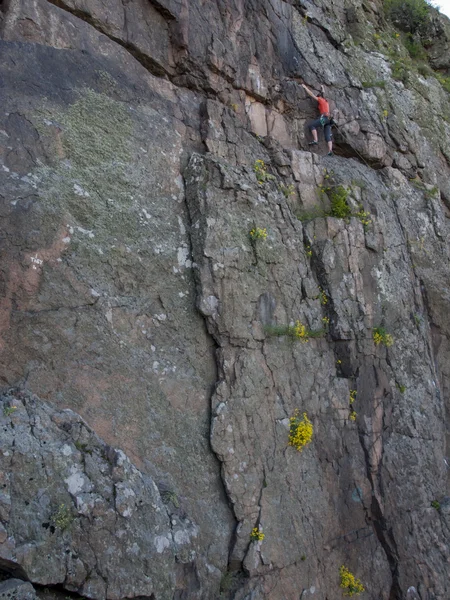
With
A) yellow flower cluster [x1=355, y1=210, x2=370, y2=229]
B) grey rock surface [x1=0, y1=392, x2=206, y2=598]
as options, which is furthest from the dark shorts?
grey rock surface [x1=0, y1=392, x2=206, y2=598]

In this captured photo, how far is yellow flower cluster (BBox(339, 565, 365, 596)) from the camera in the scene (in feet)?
23.2

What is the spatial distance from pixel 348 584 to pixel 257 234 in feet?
16.4

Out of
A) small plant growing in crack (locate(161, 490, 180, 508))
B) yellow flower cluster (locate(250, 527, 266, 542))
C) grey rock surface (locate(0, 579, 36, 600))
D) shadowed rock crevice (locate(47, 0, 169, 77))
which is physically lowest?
grey rock surface (locate(0, 579, 36, 600))

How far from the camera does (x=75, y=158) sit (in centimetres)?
672

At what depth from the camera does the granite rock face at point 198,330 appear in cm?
527

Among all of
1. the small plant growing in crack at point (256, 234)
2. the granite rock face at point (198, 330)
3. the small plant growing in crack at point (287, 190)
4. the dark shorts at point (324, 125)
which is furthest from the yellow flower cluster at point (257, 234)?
the dark shorts at point (324, 125)

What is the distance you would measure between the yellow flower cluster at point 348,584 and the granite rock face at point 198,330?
0.45 ft

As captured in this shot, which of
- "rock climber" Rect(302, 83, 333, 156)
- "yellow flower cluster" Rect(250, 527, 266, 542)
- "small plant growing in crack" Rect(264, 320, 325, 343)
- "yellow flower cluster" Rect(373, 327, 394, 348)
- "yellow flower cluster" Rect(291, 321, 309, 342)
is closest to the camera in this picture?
"yellow flower cluster" Rect(250, 527, 266, 542)

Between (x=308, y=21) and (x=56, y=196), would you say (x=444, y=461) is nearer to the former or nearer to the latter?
(x=56, y=196)

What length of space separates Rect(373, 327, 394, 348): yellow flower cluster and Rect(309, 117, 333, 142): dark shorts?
13.3 feet

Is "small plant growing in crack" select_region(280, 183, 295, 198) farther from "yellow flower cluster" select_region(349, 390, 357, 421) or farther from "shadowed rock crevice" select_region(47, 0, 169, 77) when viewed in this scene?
"yellow flower cluster" select_region(349, 390, 357, 421)

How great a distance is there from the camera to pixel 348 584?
7086mm

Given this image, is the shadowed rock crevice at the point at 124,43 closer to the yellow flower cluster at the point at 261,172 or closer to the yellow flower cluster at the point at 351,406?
the yellow flower cluster at the point at 261,172

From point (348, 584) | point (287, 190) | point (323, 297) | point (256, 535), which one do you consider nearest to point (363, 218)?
point (287, 190)
